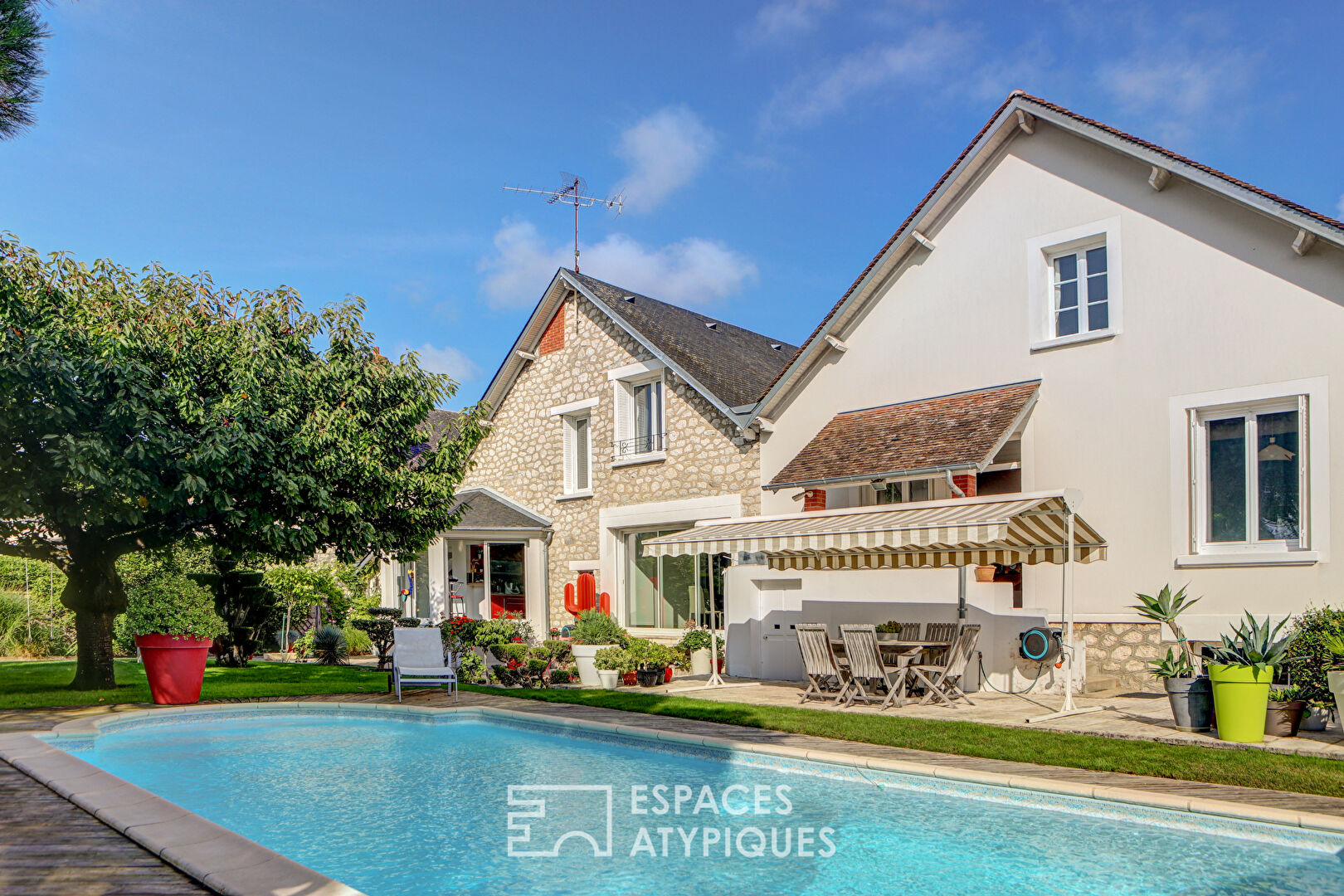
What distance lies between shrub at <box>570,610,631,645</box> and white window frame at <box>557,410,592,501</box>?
18.9 ft

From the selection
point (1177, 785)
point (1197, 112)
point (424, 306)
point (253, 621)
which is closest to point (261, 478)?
point (253, 621)

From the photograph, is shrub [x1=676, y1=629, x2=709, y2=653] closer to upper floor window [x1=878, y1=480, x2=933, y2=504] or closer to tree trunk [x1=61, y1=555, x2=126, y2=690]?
upper floor window [x1=878, y1=480, x2=933, y2=504]

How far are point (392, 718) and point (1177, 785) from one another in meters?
10.8

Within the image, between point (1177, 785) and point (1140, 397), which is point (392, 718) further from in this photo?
point (1140, 397)

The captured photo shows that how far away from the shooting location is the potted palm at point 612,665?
1730 centimetres

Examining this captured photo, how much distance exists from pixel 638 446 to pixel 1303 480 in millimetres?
13450

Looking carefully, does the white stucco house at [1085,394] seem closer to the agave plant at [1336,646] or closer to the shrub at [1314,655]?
the shrub at [1314,655]

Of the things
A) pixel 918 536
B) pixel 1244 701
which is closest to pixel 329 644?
pixel 918 536

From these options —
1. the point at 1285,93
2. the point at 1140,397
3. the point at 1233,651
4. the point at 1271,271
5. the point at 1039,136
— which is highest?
the point at 1285,93

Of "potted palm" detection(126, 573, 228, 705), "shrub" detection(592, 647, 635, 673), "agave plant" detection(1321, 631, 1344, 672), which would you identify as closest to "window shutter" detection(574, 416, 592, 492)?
"shrub" detection(592, 647, 635, 673)

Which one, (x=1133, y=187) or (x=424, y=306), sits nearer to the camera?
(x=1133, y=187)

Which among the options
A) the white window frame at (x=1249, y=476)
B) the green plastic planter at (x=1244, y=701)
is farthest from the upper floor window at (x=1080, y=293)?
the green plastic planter at (x=1244, y=701)

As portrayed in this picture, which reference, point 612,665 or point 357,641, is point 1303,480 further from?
point 357,641

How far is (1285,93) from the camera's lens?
17469 mm
